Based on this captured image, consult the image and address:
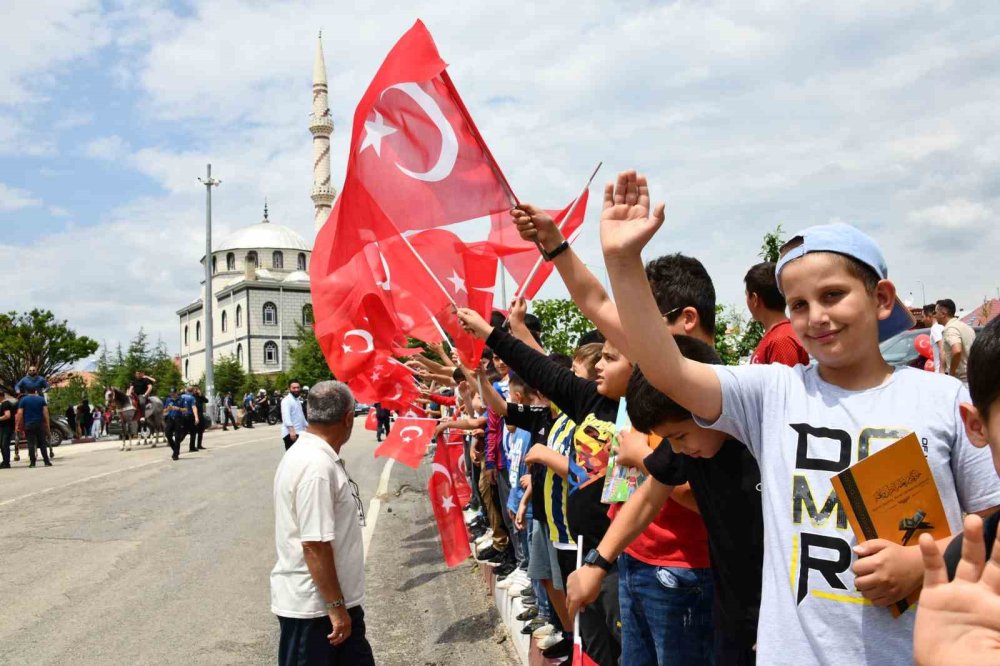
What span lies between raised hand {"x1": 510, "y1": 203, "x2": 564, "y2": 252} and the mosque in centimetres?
6828

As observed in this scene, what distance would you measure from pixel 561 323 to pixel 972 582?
12.1 metres

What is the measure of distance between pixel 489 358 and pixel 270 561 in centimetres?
312

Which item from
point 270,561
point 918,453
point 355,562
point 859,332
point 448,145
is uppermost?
point 448,145

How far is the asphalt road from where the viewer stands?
5.68 meters

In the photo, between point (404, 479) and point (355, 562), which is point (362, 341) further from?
point (404, 479)

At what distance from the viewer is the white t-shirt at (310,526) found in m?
3.60

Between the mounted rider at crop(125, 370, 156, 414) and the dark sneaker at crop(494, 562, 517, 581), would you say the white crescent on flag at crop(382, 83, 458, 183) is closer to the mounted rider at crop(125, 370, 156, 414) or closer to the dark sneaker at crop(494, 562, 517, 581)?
the dark sneaker at crop(494, 562, 517, 581)

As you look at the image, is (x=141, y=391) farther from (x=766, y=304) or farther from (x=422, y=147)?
(x=766, y=304)

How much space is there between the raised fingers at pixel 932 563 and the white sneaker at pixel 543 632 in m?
3.79

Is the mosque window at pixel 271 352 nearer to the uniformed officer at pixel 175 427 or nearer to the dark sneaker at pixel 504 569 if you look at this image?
the uniformed officer at pixel 175 427

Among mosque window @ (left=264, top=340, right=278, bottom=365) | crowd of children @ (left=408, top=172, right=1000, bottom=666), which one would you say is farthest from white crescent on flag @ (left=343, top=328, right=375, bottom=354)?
mosque window @ (left=264, top=340, right=278, bottom=365)

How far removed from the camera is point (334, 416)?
3.91 meters

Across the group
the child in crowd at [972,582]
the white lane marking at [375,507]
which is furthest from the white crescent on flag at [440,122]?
the white lane marking at [375,507]

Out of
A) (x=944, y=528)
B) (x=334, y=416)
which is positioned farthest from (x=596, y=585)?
(x=334, y=416)
